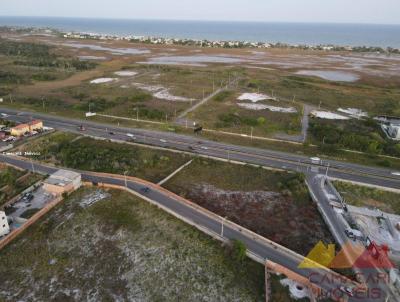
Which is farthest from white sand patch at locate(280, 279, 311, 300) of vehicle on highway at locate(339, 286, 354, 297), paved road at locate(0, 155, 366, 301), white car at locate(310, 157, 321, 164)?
white car at locate(310, 157, 321, 164)

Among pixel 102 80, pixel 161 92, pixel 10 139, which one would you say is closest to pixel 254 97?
pixel 161 92

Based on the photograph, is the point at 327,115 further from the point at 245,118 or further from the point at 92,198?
the point at 92,198

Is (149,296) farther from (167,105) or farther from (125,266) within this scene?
(167,105)

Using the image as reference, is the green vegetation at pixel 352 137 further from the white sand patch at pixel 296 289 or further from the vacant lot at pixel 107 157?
the white sand patch at pixel 296 289

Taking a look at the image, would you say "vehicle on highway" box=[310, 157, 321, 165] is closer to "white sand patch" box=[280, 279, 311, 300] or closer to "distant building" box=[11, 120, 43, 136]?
"white sand patch" box=[280, 279, 311, 300]

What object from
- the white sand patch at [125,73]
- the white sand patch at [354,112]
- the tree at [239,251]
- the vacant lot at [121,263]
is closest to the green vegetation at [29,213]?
the vacant lot at [121,263]
